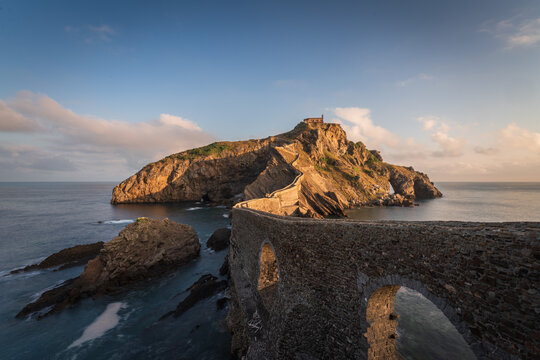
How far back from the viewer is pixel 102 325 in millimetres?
15086

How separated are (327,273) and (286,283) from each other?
2.63 meters

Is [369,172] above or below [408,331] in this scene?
above

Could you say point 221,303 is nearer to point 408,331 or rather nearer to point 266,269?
point 266,269

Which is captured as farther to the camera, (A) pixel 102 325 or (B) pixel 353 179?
(B) pixel 353 179

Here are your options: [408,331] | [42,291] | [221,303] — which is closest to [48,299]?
[42,291]

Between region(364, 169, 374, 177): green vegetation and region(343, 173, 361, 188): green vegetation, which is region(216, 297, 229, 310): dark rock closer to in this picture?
region(343, 173, 361, 188): green vegetation

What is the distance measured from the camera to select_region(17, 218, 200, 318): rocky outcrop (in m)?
17.6

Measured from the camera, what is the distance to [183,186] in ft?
236

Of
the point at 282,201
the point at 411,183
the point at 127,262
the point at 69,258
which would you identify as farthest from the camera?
the point at 411,183

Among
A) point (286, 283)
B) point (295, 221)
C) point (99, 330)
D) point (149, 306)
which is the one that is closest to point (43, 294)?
point (99, 330)

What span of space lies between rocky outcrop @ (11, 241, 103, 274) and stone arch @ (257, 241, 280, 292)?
988 inches

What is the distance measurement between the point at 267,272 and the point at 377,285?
307 inches

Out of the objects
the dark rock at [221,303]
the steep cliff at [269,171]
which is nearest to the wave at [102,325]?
the dark rock at [221,303]

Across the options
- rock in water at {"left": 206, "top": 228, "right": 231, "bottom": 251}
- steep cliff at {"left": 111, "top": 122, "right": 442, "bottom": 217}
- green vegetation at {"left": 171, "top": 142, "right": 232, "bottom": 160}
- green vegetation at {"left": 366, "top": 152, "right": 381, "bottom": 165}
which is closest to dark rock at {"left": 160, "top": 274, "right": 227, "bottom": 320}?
rock in water at {"left": 206, "top": 228, "right": 231, "bottom": 251}
